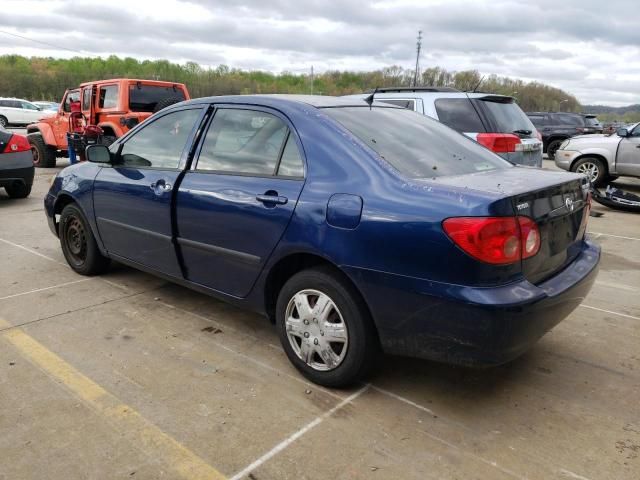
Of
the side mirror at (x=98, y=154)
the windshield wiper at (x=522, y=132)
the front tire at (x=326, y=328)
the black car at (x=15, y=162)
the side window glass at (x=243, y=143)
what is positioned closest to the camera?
the front tire at (x=326, y=328)

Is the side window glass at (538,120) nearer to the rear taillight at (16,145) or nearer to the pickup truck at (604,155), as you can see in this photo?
the pickup truck at (604,155)

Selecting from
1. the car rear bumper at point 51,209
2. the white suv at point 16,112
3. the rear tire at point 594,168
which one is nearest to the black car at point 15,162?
the car rear bumper at point 51,209

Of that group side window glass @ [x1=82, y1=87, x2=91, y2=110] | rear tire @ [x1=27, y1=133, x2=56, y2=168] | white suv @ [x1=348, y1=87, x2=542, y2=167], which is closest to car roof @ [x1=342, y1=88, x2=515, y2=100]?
white suv @ [x1=348, y1=87, x2=542, y2=167]

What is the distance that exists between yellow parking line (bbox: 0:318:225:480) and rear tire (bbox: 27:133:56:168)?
1149 cm

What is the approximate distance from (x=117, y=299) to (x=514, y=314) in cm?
315

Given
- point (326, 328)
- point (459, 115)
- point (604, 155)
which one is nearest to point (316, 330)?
point (326, 328)

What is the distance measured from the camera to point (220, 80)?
280 ft

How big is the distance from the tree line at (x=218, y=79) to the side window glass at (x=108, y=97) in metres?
55.4

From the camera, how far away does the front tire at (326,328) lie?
9.12ft

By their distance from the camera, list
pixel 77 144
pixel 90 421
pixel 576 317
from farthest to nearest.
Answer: pixel 77 144, pixel 576 317, pixel 90 421

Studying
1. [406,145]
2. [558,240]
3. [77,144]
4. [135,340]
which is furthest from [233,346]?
[77,144]

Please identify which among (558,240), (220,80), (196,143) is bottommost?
(558,240)

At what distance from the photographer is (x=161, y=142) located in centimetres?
400

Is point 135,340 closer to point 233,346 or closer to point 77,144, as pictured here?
point 233,346
